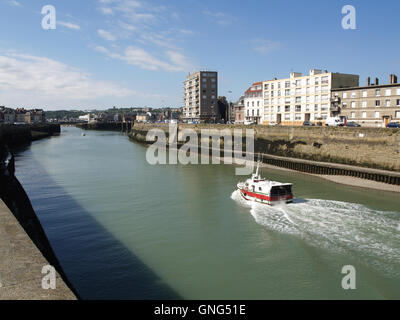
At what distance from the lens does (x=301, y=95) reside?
7438cm

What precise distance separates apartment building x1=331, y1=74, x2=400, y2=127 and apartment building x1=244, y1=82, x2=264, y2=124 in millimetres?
22891

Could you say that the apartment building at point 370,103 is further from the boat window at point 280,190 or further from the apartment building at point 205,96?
the apartment building at point 205,96

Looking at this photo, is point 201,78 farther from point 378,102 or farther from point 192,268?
point 192,268

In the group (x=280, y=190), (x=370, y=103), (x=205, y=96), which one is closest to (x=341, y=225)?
Result: (x=280, y=190)

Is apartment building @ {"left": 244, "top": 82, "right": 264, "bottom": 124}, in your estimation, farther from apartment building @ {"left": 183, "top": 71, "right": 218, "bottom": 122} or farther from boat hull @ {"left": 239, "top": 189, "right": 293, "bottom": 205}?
boat hull @ {"left": 239, "top": 189, "right": 293, "bottom": 205}

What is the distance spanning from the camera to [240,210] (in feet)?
85.5

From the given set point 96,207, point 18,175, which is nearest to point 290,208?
point 96,207

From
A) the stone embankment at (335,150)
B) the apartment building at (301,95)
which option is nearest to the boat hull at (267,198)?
the stone embankment at (335,150)

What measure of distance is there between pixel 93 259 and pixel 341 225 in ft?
50.7

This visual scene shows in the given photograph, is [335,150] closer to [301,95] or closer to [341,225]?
[341,225]

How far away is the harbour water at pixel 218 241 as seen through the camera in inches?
572

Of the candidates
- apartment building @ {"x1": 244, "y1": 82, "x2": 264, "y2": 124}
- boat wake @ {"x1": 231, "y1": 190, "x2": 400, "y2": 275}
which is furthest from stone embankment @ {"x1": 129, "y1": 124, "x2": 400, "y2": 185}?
apartment building @ {"x1": 244, "y1": 82, "x2": 264, "y2": 124}

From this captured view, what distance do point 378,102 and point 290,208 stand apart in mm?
41864
